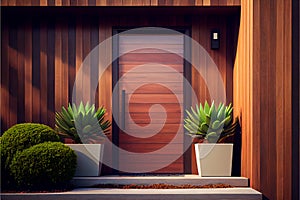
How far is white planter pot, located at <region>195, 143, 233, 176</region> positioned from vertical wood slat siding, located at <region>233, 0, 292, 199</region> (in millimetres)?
359

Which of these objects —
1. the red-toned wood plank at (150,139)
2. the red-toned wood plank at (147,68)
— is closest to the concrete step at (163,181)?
the red-toned wood plank at (150,139)

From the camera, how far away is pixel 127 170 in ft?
26.3

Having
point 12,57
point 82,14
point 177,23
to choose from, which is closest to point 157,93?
point 177,23

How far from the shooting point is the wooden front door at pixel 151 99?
8.04m

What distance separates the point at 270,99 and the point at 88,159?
2.38 metres

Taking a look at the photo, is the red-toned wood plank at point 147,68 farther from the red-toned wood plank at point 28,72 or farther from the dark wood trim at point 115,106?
the red-toned wood plank at point 28,72

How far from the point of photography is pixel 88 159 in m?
7.43

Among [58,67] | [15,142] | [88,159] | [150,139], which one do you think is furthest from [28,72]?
[150,139]

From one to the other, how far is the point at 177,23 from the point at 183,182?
222 cm

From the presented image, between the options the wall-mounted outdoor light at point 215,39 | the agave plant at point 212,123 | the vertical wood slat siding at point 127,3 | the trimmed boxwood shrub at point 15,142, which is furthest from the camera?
the wall-mounted outdoor light at point 215,39

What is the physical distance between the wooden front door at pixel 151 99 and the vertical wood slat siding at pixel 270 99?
50.7 inches

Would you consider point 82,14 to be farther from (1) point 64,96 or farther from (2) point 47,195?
(2) point 47,195

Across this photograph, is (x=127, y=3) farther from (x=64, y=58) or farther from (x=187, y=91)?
(x=187, y=91)

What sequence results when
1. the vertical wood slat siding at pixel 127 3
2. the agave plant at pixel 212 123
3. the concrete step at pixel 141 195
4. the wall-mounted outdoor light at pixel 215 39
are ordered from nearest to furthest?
the concrete step at pixel 141 195
the agave plant at pixel 212 123
the vertical wood slat siding at pixel 127 3
the wall-mounted outdoor light at pixel 215 39
